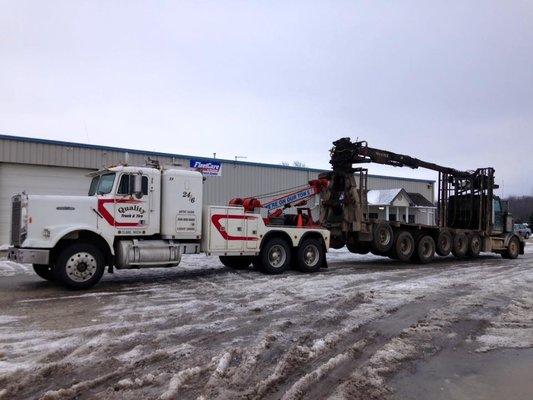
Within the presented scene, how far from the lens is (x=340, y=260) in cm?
1958

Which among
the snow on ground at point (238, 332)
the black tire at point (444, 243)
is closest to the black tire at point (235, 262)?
the snow on ground at point (238, 332)

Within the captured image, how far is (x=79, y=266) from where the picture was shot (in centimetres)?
1081

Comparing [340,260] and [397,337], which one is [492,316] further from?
[340,260]

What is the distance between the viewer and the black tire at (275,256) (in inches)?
557

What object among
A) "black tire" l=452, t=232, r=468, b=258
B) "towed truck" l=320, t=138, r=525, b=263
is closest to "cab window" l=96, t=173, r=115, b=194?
"towed truck" l=320, t=138, r=525, b=263

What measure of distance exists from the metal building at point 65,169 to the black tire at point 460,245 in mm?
11370

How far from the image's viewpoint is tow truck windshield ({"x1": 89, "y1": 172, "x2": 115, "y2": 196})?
1187 cm

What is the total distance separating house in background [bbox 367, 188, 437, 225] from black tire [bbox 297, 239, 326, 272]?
50.2 feet

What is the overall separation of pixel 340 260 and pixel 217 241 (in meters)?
7.67

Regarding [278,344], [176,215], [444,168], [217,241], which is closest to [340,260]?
[444,168]

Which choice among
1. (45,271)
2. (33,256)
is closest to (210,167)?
(45,271)

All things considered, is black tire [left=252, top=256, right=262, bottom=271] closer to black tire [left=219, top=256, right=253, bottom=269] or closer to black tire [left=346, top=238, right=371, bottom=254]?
black tire [left=219, top=256, right=253, bottom=269]

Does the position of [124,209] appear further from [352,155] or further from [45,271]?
[352,155]

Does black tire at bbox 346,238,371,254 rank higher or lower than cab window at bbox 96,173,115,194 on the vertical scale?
lower
